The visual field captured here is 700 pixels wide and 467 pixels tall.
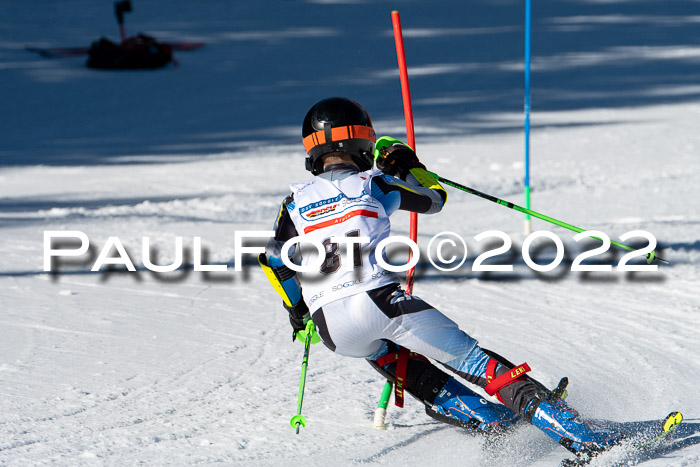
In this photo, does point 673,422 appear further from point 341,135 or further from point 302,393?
point 341,135

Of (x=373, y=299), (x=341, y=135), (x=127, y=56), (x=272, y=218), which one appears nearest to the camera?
(x=373, y=299)

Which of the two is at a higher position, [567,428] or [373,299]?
[373,299]

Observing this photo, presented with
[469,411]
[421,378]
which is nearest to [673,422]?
[469,411]

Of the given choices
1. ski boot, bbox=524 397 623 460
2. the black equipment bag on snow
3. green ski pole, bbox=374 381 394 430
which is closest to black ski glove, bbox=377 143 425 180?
green ski pole, bbox=374 381 394 430

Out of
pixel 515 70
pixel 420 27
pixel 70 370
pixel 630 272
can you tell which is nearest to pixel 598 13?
pixel 420 27

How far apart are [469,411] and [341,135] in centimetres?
116

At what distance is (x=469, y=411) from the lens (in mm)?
3346

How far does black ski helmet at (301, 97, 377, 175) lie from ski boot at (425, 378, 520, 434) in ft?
3.07

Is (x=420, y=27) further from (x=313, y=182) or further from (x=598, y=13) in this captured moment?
(x=313, y=182)

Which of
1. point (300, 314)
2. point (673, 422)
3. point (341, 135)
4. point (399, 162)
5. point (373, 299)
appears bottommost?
point (673, 422)

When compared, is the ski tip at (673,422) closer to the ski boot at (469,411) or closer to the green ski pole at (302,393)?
the ski boot at (469,411)

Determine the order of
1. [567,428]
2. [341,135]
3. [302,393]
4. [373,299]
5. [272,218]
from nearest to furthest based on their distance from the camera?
[567,428] < [373,299] < [341,135] < [302,393] < [272,218]

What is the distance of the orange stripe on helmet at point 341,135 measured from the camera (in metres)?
3.25

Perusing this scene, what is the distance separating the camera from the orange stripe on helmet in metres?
3.25
